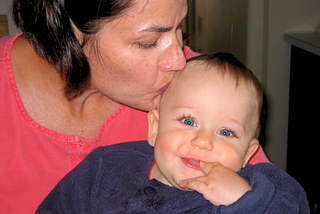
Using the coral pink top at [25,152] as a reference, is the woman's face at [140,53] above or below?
above

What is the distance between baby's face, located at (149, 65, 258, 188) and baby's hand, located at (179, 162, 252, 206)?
42 millimetres

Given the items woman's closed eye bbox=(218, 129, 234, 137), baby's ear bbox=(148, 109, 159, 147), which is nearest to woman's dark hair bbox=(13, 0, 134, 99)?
baby's ear bbox=(148, 109, 159, 147)

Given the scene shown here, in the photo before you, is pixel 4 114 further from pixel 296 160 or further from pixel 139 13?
pixel 296 160

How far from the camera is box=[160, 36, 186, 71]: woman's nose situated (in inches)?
43.6

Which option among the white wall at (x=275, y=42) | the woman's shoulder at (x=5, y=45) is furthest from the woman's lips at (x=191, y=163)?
the white wall at (x=275, y=42)

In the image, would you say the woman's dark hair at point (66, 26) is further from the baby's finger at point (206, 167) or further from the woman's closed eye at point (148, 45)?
the baby's finger at point (206, 167)

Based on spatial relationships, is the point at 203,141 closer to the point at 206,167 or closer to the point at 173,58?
the point at 206,167

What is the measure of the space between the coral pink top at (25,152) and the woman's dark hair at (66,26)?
18 cm

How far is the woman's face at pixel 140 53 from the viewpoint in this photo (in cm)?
101

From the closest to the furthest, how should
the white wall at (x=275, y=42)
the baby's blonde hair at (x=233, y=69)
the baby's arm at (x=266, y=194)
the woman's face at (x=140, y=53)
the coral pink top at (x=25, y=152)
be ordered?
the baby's arm at (x=266, y=194) < the woman's face at (x=140, y=53) < the baby's blonde hair at (x=233, y=69) < the coral pink top at (x=25, y=152) < the white wall at (x=275, y=42)

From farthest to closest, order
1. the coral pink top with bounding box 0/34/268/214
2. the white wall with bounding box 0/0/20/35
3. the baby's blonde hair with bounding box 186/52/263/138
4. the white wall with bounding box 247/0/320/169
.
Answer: the white wall with bounding box 247/0/320/169, the white wall with bounding box 0/0/20/35, the coral pink top with bounding box 0/34/268/214, the baby's blonde hair with bounding box 186/52/263/138

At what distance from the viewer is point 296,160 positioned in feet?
9.08

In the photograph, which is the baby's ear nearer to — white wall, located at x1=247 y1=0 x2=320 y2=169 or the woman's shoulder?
the woman's shoulder

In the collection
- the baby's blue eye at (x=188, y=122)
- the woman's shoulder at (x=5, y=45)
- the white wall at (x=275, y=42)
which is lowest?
the white wall at (x=275, y=42)
